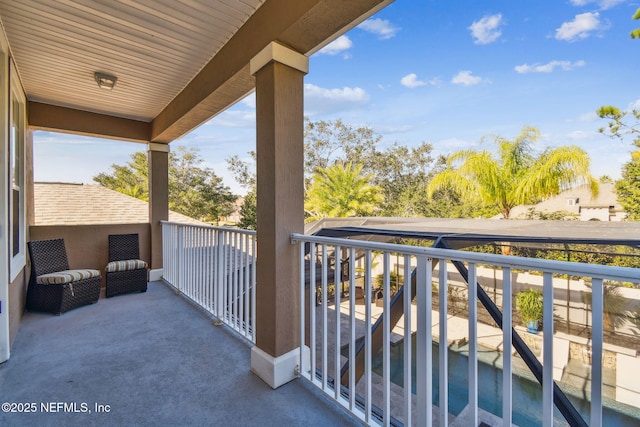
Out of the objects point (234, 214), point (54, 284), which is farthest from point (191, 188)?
point (54, 284)

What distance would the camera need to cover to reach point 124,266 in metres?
4.29

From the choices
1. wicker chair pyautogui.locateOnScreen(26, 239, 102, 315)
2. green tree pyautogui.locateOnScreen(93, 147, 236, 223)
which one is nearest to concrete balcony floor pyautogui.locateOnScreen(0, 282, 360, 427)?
wicker chair pyautogui.locateOnScreen(26, 239, 102, 315)

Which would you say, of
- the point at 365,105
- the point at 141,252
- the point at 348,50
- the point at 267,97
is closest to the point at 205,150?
the point at 348,50

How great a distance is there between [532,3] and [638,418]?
59.0 ft

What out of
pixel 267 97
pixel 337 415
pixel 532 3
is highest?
pixel 532 3

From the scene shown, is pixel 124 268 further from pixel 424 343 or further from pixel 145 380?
pixel 424 343

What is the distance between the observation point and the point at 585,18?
47.8 feet

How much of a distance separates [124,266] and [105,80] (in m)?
2.43

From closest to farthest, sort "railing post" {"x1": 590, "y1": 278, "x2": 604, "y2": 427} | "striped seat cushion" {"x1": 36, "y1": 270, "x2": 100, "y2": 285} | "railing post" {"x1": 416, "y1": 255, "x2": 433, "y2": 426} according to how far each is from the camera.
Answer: "railing post" {"x1": 590, "y1": 278, "x2": 604, "y2": 427}, "railing post" {"x1": 416, "y1": 255, "x2": 433, "y2": 426}, "striped seat cushion" {"x1": 36, "y1": 270, "x2": 100, "y2": 285}

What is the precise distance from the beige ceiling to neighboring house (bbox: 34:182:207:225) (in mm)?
1622

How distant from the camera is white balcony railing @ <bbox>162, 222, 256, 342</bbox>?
278 centimetres

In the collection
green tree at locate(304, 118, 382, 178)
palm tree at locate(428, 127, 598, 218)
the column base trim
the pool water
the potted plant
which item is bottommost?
the pool water

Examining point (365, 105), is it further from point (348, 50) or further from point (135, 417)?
point (135, 417)

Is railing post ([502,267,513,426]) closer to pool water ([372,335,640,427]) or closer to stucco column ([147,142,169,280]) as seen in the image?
→ pool water ([372,335,640,427])
